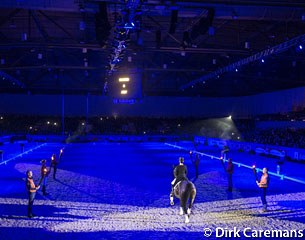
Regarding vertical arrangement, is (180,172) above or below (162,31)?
below

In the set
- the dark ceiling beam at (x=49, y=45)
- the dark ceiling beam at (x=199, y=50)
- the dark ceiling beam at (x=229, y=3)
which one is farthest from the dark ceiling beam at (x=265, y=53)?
the dark ceiling beam at (x=49, y=45)

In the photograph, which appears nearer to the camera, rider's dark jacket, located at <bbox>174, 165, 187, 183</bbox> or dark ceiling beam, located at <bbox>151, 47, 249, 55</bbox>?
rider's dark jacket, located at <bbox>174, 165, 187, 183</bbox>

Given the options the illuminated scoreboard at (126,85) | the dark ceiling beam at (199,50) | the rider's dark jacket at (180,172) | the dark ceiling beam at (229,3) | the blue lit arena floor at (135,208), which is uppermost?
the dark ceiling beam at (229,3)

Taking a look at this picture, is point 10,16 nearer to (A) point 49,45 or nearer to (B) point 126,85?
(A) point 49,45

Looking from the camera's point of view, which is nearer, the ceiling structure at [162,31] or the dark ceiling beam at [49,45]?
the ceiling structure at [162,31]

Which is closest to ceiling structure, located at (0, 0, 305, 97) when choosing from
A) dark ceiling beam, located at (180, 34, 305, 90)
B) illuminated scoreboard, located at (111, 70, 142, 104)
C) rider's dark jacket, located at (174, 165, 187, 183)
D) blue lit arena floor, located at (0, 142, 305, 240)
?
dark ceiling beam, located at (180, 34, 305, 90)

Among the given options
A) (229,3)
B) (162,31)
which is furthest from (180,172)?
(162,31)

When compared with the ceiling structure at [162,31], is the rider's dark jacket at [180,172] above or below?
below

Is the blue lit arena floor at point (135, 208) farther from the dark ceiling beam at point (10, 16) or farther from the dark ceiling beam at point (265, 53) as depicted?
the dark ceiling beam at point (10, 16)

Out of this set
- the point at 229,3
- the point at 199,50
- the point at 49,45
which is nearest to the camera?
the point at 229,3

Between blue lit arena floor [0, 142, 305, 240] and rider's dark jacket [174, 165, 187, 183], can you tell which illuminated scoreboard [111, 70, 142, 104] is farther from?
rider's dark jacket [174, 165, 187, 183]

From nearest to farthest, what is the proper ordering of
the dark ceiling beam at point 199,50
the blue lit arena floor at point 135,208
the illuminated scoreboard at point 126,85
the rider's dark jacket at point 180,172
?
1. the blue lit arena floor at point 135,208
2. the rider's dark jacket at point 180,172
3. the dark ceiling beam at point 199,50
4. the illuminated scoreboard at point 126,85

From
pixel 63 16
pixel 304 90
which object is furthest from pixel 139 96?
pixel 304 90

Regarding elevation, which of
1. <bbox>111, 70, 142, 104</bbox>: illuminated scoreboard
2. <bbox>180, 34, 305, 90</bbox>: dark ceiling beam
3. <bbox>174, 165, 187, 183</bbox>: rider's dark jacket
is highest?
<bbox>180, 34, 305, 90</bbox>: dark ceiling beam
